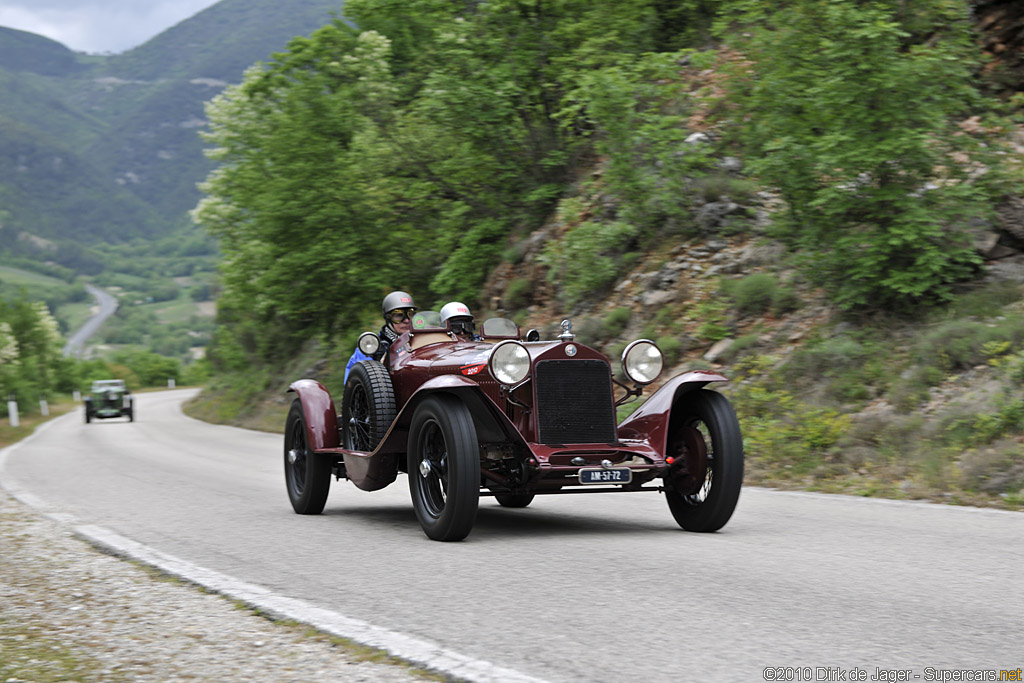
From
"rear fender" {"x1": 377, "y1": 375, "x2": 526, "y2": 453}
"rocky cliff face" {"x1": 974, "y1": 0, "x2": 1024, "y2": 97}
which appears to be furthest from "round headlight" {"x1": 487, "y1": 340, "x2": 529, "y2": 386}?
"rocky cliff face" {"x1": 974, "y1": 0, "x2": 1024, "y2": 97}

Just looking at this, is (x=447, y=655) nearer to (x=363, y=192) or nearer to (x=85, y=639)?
(x=85, y=639)

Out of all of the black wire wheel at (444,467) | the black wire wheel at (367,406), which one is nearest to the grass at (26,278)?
the black wire wheel at (367,406)

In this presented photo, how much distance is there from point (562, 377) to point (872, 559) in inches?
99.6

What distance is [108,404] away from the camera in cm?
4175

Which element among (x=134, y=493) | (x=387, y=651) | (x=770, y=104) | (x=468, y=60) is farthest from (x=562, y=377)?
(x=468, y=60)

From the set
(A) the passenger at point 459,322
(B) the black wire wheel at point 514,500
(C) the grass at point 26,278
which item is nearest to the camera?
(A) the passenger at point 459,322

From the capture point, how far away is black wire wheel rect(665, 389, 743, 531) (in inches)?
290

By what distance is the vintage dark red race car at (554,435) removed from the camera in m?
7.34

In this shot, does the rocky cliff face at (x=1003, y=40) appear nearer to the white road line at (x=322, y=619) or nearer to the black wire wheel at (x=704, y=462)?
the black wire wheel at (x=704, y=462)

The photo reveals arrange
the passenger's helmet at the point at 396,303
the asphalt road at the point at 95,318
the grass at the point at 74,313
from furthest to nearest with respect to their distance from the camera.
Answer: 1. the grass at the point at 74,313
2. the asphalt road at the point at 95,318
3. the passenger's helmet at the point at 396,303

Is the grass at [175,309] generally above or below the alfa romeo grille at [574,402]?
above

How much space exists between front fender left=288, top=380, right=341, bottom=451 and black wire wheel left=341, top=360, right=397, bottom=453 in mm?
121

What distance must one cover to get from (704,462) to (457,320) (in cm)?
279

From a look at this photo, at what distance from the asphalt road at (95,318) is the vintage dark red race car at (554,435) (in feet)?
469
